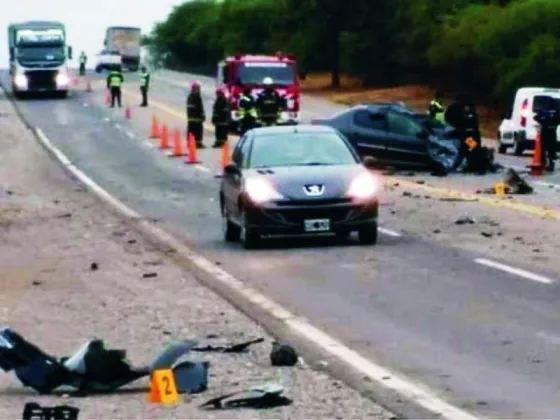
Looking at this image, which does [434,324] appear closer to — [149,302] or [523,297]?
[523,297]

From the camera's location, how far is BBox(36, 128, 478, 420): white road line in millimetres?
11602

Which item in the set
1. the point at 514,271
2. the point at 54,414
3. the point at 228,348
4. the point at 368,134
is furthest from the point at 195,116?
the point at 54,414

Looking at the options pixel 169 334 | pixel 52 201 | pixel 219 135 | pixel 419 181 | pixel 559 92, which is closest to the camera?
pixel 169 334

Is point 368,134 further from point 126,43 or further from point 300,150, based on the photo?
point 126,43

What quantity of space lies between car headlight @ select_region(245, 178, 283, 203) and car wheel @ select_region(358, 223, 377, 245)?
1.14 m

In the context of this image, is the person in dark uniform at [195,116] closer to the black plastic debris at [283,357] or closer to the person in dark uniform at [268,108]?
the person in dark uniform at [268,108]

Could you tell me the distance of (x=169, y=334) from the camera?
1548 centimetres

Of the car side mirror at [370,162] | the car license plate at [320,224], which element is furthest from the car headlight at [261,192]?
the car side mirror at [370,162]

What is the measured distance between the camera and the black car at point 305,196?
23703 millimetres

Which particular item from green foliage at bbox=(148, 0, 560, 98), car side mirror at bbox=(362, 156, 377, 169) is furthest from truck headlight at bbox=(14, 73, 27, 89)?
car side mirror at bbox=(362, 156, 377, 169)

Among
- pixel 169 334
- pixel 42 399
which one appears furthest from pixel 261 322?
pixel 42 399

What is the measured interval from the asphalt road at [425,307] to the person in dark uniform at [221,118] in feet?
69.4

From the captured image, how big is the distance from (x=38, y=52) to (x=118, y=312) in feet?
227

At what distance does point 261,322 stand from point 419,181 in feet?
72.2
